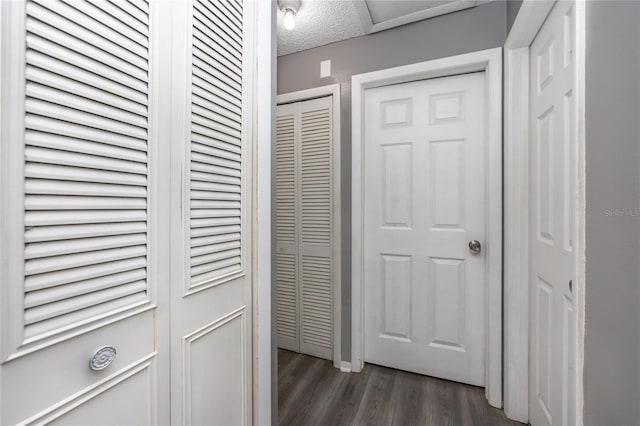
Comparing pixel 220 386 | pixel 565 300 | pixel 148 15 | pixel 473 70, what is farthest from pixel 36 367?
pixel 473 70

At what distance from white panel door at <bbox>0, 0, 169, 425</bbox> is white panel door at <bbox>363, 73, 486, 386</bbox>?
1532mm

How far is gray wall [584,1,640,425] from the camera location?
72cm

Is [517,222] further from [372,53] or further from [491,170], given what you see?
[372,53]

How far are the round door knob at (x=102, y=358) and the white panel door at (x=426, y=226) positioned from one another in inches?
64.7

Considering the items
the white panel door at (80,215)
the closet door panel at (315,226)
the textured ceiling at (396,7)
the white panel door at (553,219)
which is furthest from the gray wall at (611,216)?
the closet door panel at (315,226)

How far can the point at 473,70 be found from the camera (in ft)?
5.96

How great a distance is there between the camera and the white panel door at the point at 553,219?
108 cm

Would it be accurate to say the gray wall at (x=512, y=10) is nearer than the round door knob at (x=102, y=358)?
No

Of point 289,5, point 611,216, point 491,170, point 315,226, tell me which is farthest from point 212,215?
point 491,170

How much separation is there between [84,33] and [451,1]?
6.07 feet

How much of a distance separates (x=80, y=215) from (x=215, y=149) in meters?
0.45

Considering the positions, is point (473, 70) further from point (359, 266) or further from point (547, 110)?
point (359, 266)

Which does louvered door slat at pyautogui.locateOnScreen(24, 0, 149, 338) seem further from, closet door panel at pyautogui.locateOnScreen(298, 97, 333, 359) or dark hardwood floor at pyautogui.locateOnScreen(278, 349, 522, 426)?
closet door panel at pyautogui.locateOnScreen(298, 97, 333, 359)

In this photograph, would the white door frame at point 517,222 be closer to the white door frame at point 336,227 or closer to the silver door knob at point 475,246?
the silver door knob at point 475,246
